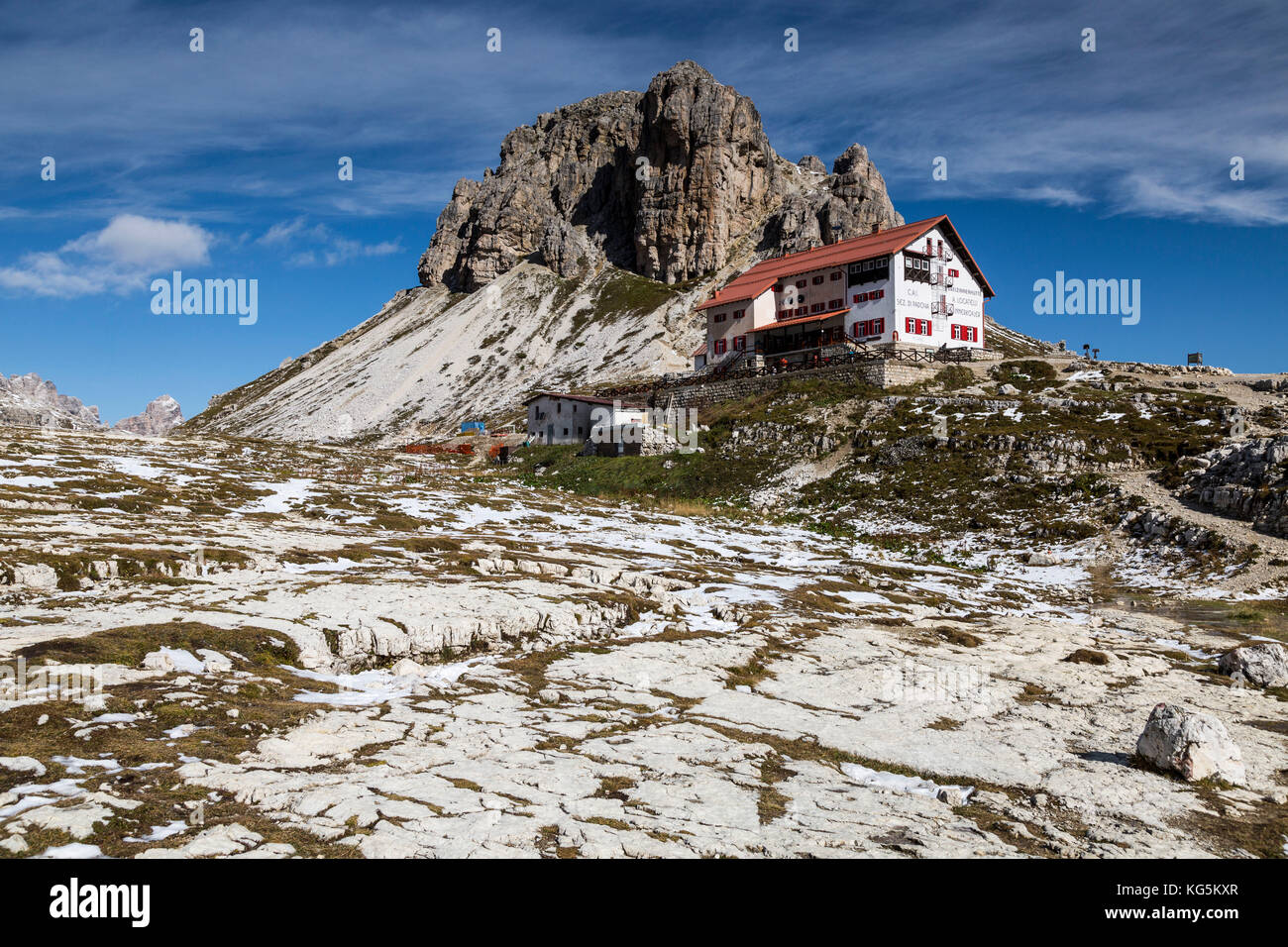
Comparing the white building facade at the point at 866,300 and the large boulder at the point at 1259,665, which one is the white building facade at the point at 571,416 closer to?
the white building facade at the point at 866,300

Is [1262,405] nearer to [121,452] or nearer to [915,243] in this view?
[915,243]

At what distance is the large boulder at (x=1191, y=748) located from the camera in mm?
11961

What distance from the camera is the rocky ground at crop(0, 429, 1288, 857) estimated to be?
9.45 m

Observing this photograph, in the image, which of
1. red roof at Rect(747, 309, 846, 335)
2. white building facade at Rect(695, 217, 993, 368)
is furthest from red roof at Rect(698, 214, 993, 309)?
red roof at Rect(747, 309, 846, 335)

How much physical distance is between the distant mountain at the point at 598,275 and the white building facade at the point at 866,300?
36680 millimetres

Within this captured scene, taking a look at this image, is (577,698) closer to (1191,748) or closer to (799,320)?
(1191,748)

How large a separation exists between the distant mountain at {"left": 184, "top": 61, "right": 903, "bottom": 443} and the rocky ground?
9627 centimetres

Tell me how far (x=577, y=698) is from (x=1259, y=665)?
16.6m

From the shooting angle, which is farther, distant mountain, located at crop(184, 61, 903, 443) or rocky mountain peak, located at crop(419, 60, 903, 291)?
rocky mountain peak, located at crop(419, 60, 903, 291)

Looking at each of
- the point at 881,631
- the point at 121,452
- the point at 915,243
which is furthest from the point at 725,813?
the point at 915,243

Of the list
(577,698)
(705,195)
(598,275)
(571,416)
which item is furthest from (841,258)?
(598,275)

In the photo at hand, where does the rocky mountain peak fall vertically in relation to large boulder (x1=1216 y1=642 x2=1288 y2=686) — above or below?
above

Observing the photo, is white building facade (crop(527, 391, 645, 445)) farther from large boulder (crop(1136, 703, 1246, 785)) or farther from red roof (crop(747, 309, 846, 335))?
large boulder (crop(1136, 703, 1246, 785))
